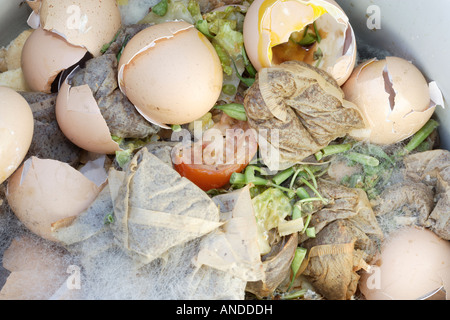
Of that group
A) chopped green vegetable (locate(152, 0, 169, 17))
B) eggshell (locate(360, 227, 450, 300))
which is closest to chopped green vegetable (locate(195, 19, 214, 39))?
chopped green vegetable (locate(152, 0, 169, 17))

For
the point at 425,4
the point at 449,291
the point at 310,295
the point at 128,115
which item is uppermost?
the point at 425,4

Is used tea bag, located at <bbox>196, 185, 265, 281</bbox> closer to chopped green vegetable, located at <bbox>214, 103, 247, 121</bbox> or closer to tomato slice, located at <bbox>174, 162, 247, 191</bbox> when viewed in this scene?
tomato slice, located at <bbox>174, 162, 247, 191</bbox>

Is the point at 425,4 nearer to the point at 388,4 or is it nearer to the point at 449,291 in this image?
the point at 388,4

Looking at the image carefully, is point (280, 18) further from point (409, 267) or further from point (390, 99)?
point (409, 267)

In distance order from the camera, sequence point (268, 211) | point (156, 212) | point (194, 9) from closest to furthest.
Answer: point (156, 212), point (268, 211), point (194, 9)

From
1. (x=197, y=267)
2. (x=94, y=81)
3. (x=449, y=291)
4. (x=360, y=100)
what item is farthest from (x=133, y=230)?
(x=449, y=291)

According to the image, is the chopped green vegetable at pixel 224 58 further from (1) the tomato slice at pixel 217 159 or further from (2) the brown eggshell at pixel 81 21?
(2) the brown eggshell at pixel 81 21

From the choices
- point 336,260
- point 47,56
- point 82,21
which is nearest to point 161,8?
point 82,21
